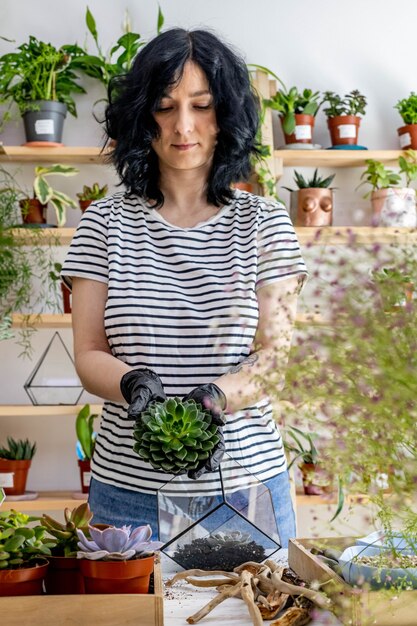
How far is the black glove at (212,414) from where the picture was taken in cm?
117

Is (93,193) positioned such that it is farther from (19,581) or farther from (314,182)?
(19,581)

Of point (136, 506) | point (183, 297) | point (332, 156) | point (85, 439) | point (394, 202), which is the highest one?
point (332, 156)

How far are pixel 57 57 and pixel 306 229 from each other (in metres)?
1.10

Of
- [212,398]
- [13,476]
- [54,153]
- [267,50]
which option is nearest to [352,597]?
[212,398]

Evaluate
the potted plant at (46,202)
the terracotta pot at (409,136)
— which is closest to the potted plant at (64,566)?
the potted plant at (46,202)

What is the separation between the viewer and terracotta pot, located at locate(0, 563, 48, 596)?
0.88 meters

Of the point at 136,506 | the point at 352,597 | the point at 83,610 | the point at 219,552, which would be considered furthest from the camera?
the point at 136,506

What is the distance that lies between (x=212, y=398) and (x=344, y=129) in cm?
224

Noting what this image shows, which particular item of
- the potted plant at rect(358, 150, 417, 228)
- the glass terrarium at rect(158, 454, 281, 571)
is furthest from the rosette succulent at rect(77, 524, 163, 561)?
the potted plant at rect(358, 150, 417, 228)

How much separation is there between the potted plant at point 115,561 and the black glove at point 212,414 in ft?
0.76

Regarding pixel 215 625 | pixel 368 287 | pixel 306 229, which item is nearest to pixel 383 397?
pixel 368 287

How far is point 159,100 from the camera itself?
159 centimetres

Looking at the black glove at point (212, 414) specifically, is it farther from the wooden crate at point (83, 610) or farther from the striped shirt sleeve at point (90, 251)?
the striped shirt sleeve at point (90, 251)

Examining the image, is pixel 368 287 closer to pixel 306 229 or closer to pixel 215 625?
pixel 215 625
